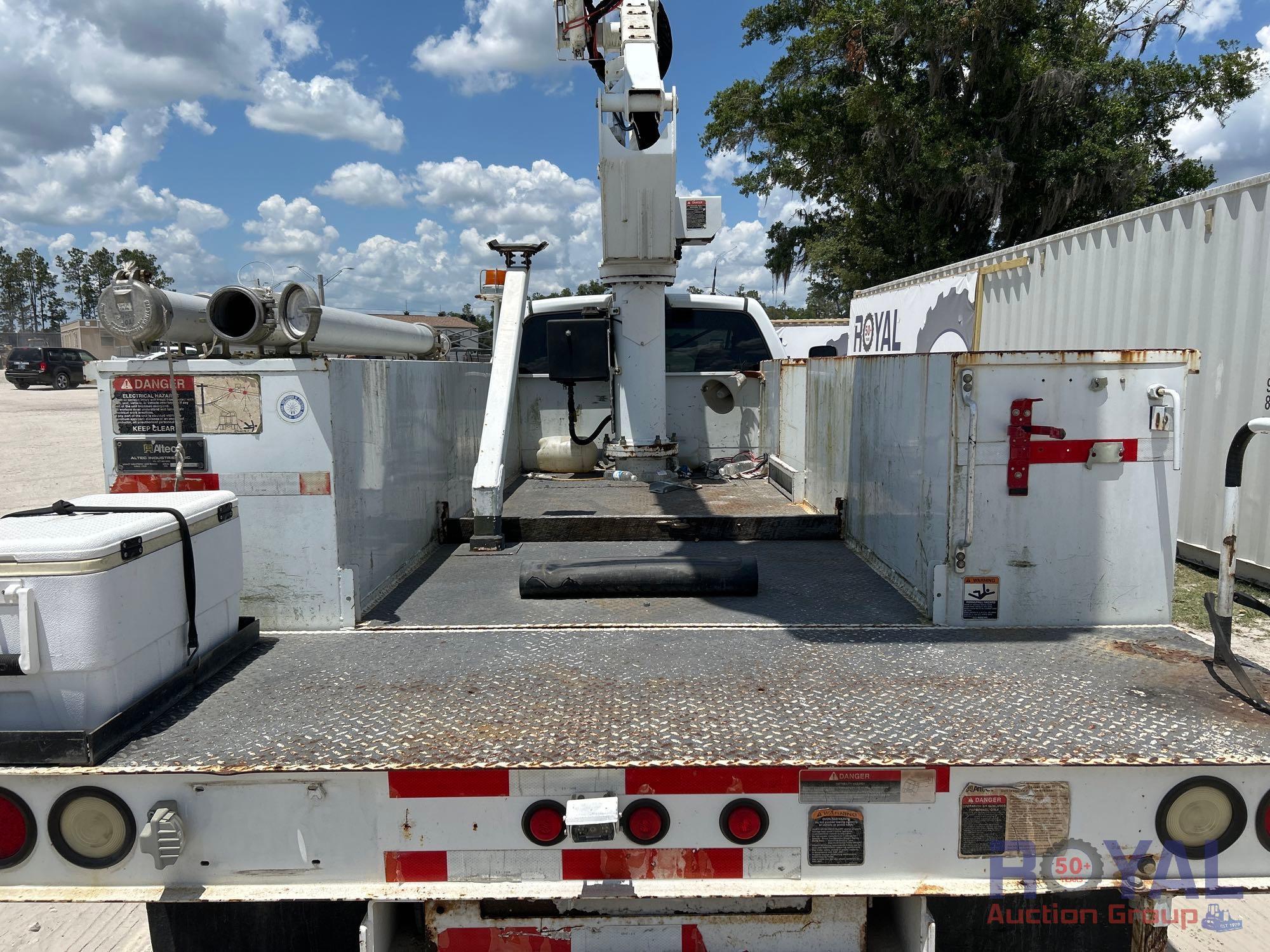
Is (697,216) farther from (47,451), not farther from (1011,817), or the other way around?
(47,451)

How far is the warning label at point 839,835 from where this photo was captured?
6.15 ft

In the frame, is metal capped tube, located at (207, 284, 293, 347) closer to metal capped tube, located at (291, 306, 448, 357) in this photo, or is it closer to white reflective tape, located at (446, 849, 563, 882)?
metal capped tube, located at (291, 306, 448, 357)

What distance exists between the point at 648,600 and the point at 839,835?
5.27ft

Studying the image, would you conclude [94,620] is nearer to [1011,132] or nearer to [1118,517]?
[1118,517]

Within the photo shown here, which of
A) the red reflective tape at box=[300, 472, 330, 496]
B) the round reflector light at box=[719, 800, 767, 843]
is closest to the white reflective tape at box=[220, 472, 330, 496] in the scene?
the red reflective tape at box=[300, 472, 330, 496]

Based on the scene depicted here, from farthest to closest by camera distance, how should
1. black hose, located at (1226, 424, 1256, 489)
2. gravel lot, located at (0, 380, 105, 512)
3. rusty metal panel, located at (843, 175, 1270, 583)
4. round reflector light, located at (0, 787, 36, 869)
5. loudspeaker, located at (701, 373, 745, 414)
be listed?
gravel lot, located at (0, 380, 105, 512)
loudspeaker, located at (701, 373, 745, 414)
rusty metal panel, located at (843, 175, 1270, 583)
black hose, located at (1226, 424, 1256, 489)
round reflector light, located at (0, 787, 36, 869)

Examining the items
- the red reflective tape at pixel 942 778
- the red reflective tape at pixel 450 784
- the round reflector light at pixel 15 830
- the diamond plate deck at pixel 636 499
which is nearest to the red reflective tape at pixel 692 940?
the red reflective tape at pixel 450 784

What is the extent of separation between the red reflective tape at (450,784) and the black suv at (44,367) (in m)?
37.3

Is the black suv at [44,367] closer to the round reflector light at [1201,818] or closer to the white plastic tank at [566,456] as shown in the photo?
the white plastic tank at [566,456]

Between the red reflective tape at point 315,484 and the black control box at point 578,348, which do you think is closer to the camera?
the red reflective tape at point 315,484

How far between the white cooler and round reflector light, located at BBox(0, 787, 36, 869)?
17 centimetres

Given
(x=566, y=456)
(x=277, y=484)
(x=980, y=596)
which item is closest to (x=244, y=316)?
(x=277, y=484)

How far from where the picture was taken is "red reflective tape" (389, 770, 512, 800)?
186 cm

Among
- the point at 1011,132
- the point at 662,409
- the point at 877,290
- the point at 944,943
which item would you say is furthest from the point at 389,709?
the point at 1011,132
